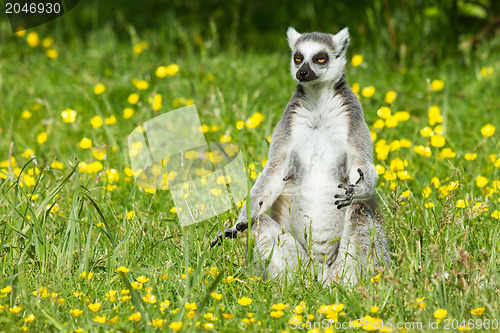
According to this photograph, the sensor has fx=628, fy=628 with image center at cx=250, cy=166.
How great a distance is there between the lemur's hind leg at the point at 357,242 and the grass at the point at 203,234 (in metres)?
0.12

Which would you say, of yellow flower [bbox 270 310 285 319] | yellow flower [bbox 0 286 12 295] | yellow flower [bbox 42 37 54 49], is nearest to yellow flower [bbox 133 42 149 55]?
yellow flower [bbox 42 37 54 49]

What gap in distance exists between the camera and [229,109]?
6391 mm

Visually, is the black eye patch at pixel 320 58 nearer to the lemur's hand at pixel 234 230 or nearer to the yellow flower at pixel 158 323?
the lemur's hand at pixel 234 230

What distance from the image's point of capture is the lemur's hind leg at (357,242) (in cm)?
338

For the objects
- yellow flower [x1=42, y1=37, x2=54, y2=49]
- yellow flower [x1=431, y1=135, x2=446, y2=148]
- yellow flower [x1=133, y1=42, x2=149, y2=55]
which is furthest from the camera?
yellow flower [x1=42, y1=37, x2=54, y2=49]

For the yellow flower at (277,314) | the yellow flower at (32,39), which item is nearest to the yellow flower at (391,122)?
the yellow flower at (277,314)

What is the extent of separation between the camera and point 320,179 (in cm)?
343

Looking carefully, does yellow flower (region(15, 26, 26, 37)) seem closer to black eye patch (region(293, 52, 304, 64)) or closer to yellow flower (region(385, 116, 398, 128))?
yellow flower (region(385, 116, 398, 128))

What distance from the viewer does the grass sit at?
289 centimetres

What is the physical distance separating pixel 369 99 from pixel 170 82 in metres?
2.23

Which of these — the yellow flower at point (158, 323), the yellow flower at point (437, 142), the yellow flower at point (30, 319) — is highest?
the yellow flower at point (437, 142)

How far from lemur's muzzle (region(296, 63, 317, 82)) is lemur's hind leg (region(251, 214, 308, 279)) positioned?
79cm

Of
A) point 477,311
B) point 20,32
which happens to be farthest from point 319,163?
point 20,32

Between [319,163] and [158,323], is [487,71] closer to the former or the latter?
[319,163]
